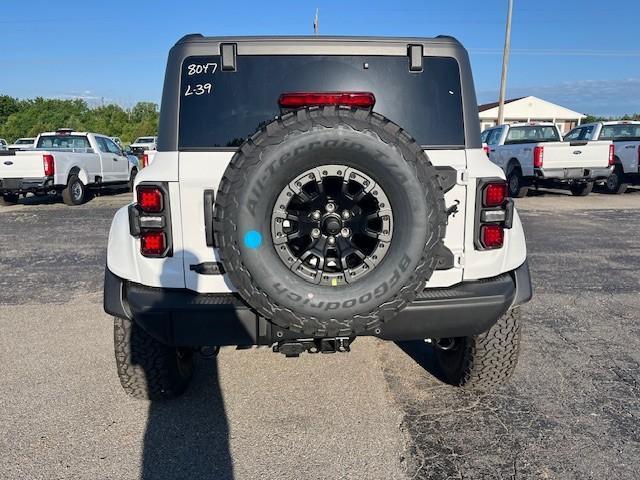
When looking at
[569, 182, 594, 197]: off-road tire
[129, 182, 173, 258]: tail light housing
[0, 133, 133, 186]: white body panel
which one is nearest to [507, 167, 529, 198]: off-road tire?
[569, 182, 594, 197]: off-road tire

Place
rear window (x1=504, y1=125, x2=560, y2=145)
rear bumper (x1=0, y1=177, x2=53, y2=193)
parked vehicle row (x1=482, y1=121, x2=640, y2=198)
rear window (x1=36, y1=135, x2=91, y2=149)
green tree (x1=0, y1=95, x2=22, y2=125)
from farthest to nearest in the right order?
green tree (x1=0, y1=95, x2=22, y2=125), rear window (x1=504, y1=125, x2=560, y2=145), rear window (x1=36, y1=135, x2=91, y2=149), parked vehicle row (x1=482, y1=121, x2=640, y2=198), rear bumper (x1=0, y1=177, x2=53, y2=193)

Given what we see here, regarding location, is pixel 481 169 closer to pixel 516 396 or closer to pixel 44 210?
pixel 516 396

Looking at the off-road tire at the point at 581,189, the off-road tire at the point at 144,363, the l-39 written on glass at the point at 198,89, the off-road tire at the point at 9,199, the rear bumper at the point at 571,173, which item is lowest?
the off-road tire at the point at 9,199

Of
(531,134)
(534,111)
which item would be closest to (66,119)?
(534,111)

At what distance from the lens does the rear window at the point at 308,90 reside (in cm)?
265

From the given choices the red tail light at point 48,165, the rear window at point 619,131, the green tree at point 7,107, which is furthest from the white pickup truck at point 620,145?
the green tree at point 7,107

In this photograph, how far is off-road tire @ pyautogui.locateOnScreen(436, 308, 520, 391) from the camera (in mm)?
3014

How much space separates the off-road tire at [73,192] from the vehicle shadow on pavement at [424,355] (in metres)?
10.5

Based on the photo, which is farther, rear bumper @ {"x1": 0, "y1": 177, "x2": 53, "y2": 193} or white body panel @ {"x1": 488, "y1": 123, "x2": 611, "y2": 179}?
white body panel @ {"x1": 488, "y1": 123, "x2": 611, "y2": 179}

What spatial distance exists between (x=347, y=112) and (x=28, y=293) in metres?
4.64

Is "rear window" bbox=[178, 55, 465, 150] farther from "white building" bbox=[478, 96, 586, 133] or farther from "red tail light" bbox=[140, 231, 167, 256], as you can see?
"white building" bbox=[478, 96, 586, 133]

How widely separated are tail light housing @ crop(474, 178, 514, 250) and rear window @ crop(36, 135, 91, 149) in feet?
43.6

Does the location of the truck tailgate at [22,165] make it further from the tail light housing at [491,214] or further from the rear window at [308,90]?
the tail light housing at [491,214]

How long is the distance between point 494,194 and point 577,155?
11.1 m
